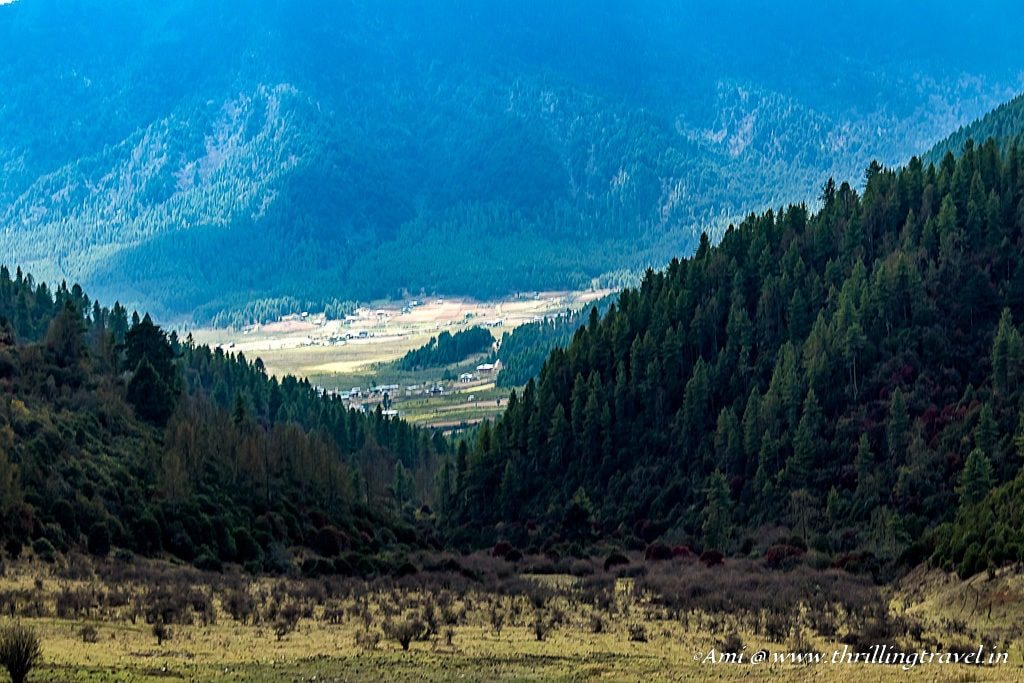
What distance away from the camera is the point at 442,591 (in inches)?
2781

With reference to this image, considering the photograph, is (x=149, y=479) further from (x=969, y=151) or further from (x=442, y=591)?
(x=969, y=151)

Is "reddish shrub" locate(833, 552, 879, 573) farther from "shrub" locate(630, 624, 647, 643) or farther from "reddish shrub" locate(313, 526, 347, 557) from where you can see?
"shrub" locate(630, 624, 647, 643)

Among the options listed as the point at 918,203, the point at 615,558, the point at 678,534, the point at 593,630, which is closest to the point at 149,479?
the point at 615,558

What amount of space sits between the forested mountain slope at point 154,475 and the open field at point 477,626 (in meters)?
6.83

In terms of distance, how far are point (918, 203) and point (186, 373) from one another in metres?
88.3

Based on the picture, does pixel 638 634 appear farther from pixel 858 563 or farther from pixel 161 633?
pixel 858 563

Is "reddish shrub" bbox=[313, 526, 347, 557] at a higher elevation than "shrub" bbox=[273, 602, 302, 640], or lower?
higher

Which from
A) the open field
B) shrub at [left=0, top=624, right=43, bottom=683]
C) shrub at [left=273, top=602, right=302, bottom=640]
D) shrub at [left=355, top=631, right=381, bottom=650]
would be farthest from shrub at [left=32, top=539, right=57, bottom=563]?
shrub at [left=0, top=624, right=43, bottom=683]

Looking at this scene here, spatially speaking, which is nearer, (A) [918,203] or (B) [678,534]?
(B) [678,534]

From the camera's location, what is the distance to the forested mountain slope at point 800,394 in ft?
342

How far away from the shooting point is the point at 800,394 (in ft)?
390

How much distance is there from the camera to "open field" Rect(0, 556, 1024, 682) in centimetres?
4609

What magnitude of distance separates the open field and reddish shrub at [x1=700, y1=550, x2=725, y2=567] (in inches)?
597

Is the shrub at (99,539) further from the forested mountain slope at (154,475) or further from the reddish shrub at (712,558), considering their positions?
the reddish shrub at (712,558)
